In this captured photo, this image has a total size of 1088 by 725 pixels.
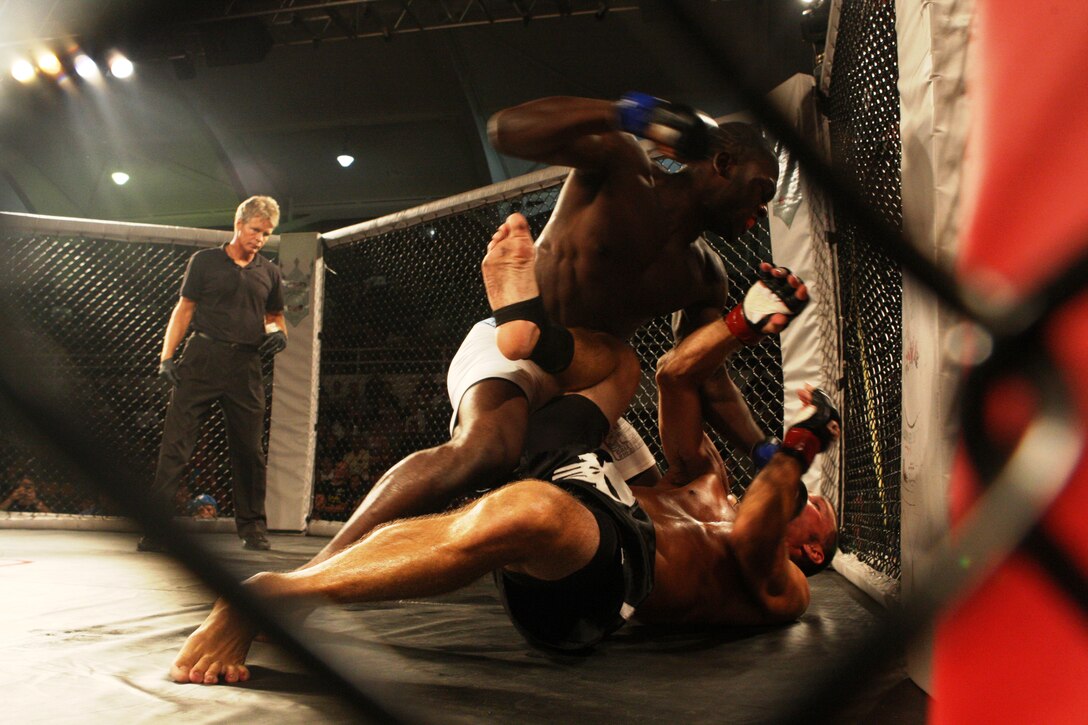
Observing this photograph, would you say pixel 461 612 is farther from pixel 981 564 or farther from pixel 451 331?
pixel 451 331

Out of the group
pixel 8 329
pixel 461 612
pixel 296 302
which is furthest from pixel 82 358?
pixel 8 329

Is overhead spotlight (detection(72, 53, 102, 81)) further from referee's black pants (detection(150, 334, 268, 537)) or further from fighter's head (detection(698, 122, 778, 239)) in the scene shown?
fighter's head (detection(698, 122, 778, 239))

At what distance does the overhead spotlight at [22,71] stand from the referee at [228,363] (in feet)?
12.5

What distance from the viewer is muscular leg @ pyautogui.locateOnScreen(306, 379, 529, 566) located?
1.59 m

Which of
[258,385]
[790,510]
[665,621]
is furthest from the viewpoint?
[258,385]

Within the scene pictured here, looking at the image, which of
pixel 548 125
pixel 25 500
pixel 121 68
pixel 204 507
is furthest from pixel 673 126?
pixel 121 68

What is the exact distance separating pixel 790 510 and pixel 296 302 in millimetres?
3211

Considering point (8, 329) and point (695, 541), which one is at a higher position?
point (8, 329)

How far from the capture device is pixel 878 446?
214 centimetres

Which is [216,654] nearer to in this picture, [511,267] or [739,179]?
[511,267]

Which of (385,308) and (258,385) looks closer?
(258,385)

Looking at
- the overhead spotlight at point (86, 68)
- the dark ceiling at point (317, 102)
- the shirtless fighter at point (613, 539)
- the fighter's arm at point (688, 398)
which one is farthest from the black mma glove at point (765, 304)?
the overhead spotlight at point (86, 68)

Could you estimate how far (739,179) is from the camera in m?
2.03

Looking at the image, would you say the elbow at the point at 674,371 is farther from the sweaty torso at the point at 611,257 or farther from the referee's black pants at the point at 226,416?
the referee's black pants at the point at 226,416
